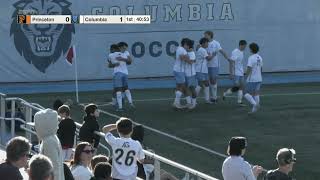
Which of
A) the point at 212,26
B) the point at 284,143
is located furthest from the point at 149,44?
the point at 284,143

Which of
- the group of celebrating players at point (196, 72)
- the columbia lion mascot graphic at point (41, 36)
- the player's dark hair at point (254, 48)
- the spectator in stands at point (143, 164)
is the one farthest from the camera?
the columbia lion mascot graphic at point (41, 36)

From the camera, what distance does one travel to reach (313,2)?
3347cm

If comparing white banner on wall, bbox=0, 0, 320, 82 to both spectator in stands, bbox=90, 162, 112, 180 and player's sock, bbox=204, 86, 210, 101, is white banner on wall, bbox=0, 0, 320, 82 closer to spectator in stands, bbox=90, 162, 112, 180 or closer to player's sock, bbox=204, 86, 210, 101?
player's sock, bbox=204, 86, 210, 101

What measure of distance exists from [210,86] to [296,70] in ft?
27.5

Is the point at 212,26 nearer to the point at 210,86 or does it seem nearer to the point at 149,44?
the point at 149,44

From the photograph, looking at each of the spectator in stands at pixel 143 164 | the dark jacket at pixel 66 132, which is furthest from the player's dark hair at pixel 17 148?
the dark jacket at pixel 66 132

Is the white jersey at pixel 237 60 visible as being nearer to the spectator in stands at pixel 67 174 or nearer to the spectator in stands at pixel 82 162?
the spectator in stands at pixel 82 162

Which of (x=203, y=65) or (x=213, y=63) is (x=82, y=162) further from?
(x=213, y=63)

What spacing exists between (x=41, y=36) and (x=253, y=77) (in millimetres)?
9591

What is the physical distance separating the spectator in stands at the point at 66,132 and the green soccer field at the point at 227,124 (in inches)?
119

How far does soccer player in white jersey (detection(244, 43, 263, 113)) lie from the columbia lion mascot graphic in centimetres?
890

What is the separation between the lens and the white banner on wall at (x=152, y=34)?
3038cm

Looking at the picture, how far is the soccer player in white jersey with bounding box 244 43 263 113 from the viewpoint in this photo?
23766 millimetres

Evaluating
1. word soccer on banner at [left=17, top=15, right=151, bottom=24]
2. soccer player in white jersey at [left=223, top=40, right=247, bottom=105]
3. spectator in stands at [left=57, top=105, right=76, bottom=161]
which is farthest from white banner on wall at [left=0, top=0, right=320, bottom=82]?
spectator in stands at [left=57, top=105, right=76, bottom=161]
